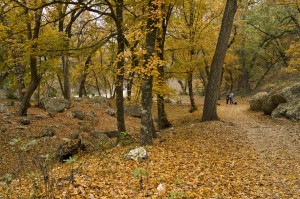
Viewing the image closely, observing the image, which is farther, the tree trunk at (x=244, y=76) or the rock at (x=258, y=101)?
the tree trunk at (x=244, y=76)

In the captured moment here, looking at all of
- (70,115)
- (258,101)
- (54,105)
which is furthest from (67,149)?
(258,101)

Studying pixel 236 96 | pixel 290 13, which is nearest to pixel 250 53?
pixel 236 96

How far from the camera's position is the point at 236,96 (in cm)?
3694

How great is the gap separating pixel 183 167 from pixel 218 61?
806 centimetres

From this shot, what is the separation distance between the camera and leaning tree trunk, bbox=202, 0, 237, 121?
44.2 feet

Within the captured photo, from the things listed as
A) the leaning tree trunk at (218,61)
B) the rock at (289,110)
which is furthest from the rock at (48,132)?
the rock at (289,110)

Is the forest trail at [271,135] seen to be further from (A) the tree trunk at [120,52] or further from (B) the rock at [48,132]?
(B) the rock at [48,132]

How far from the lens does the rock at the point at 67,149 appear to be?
361 inches

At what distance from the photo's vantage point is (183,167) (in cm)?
727

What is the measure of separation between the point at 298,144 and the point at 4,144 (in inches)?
454

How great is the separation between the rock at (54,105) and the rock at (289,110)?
1284cm

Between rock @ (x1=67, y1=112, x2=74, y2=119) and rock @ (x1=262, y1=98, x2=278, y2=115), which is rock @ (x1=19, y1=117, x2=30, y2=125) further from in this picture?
rock @ (x1=262, y1=98, x2=278, y2=115)

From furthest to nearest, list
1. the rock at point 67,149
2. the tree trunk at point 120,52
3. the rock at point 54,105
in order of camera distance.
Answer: the rock at point 54,105 → the tree trunk at point 120,52 → the rock at point 67,149

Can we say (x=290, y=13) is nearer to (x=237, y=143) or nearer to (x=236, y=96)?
(x=236, y=96)
